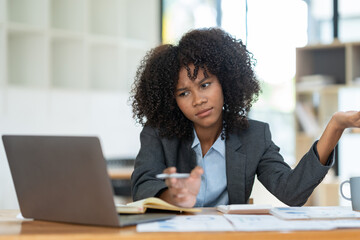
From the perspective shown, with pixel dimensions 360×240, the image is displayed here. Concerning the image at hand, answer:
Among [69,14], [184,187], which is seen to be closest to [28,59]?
[69,14]

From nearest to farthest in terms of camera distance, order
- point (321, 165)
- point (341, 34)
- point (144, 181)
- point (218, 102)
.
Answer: point (321, 165), point (144, 181), point (218, 102), point (341, 34)

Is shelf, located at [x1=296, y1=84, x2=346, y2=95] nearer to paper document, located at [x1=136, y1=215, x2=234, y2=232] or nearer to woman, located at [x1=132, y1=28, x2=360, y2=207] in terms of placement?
woman, located at [x1=132, y1=28, x2=360, y2=207]

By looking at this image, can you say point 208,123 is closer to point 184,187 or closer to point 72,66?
point 184,187

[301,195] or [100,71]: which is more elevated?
[100,71]

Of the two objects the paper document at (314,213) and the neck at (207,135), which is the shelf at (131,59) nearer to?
the neck at (207,135)

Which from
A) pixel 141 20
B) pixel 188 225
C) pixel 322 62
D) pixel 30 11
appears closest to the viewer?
pixel 188 225

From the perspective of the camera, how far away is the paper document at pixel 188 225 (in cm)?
118

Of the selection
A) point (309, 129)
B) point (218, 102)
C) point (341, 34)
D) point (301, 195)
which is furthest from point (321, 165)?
point (341, 34)

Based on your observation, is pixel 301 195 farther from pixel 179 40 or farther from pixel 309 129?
pixel 309 129

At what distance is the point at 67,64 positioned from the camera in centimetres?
489

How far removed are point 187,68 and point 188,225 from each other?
31.5 inches

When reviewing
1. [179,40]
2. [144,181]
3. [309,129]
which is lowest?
[309,129]

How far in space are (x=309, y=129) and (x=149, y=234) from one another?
420 cm

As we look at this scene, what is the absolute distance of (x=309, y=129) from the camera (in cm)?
512
